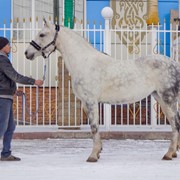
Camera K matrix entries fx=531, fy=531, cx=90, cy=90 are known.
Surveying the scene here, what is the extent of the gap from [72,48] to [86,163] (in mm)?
1722

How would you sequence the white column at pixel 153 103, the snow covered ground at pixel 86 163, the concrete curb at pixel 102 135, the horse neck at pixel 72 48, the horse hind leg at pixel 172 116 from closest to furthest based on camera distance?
1. the snow covered ground at pixel 86 163
2. the horse hind leg at pixel 172 116
3. the horse neck at pixel 72 48
4. the concrete curb at pixel 102 135
5. the white column at pixel 153 103

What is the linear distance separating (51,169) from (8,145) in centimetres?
116

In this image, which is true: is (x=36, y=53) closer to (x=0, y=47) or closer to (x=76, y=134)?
(x=0, y=47)

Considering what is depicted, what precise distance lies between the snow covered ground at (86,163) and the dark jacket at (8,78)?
102 cm

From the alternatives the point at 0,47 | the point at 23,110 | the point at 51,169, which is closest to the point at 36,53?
the point at 0,47

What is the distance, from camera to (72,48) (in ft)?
25.6

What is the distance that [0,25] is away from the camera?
576 inches

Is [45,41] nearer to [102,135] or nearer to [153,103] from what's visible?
[102,135]

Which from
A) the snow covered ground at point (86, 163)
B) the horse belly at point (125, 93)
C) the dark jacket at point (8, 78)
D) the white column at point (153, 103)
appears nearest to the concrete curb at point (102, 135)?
the white column at point (153, 103)

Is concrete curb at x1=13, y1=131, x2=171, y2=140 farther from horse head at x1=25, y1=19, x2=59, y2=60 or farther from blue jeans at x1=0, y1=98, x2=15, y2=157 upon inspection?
horse head at x1=25, y1=19, x2=59, y2=60

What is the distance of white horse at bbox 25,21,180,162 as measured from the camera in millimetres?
7574

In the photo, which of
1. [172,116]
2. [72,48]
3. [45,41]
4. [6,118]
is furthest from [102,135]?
[6,118]

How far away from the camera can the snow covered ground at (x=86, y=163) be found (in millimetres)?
6215

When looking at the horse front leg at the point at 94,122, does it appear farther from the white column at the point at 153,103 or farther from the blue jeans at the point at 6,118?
the white column at the point at 153,103
